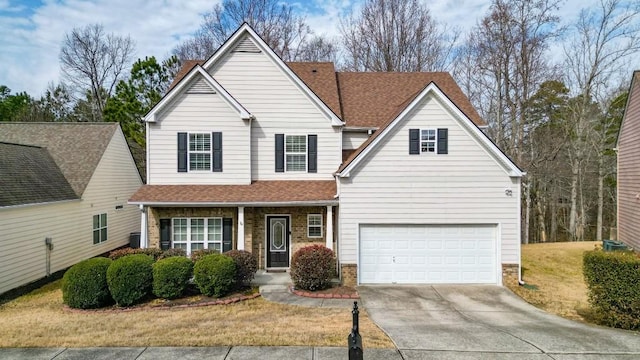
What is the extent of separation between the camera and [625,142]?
746 inches

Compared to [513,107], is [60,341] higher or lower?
lower

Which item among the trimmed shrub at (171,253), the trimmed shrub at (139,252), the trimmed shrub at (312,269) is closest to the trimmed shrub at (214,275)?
the trimmed shrub at (171,253)

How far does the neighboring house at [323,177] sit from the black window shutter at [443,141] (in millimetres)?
35

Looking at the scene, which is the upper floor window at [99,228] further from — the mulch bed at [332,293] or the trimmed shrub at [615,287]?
the trimmed shrub at [615,287]

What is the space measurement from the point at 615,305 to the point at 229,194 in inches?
469

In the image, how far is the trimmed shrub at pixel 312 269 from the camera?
11766 mm

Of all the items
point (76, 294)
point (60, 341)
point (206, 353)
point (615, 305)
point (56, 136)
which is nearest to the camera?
point (206, 353)

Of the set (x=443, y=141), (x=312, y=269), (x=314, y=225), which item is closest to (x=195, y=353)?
(x=312, y=269)

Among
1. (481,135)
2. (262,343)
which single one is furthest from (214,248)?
(481,135)

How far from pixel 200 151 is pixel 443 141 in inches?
363

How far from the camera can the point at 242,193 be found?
14.1m

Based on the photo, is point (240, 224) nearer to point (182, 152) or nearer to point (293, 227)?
point (293, 227)

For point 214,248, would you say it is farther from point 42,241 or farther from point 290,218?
point 42,241

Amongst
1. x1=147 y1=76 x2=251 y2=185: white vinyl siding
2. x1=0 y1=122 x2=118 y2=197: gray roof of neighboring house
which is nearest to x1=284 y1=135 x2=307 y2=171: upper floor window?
x1=147 y1=76 x2=251 y2=185: white vinyl siding
